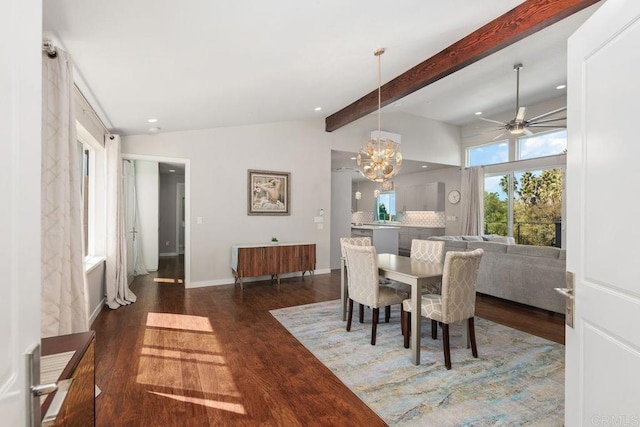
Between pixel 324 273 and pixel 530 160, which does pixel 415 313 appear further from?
pixel 530 160

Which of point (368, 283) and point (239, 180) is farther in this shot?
point (239, 180)

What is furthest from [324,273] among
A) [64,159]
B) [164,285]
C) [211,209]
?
[64,159]

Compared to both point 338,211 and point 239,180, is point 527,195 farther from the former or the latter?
point 239,180

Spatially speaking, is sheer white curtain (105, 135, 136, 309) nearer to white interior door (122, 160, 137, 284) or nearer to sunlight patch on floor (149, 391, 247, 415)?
white interior door (122, 160, 137, 284)

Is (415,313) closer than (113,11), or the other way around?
(113,11)

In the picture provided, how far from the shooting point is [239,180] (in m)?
5.52

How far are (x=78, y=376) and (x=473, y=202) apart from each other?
8257mm

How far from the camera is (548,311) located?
3.90m

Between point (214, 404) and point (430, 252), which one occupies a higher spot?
point (430, 252)

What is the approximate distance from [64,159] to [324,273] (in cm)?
497

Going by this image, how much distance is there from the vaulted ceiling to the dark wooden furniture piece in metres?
1.74

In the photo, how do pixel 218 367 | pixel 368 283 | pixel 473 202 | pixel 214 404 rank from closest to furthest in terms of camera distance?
pixel 214 404 < pixel 218 367 < pixel 368 283 < pixel 473 202

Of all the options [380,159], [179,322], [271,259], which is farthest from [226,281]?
[380,159]

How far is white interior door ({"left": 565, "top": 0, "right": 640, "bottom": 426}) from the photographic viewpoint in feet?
3.30
